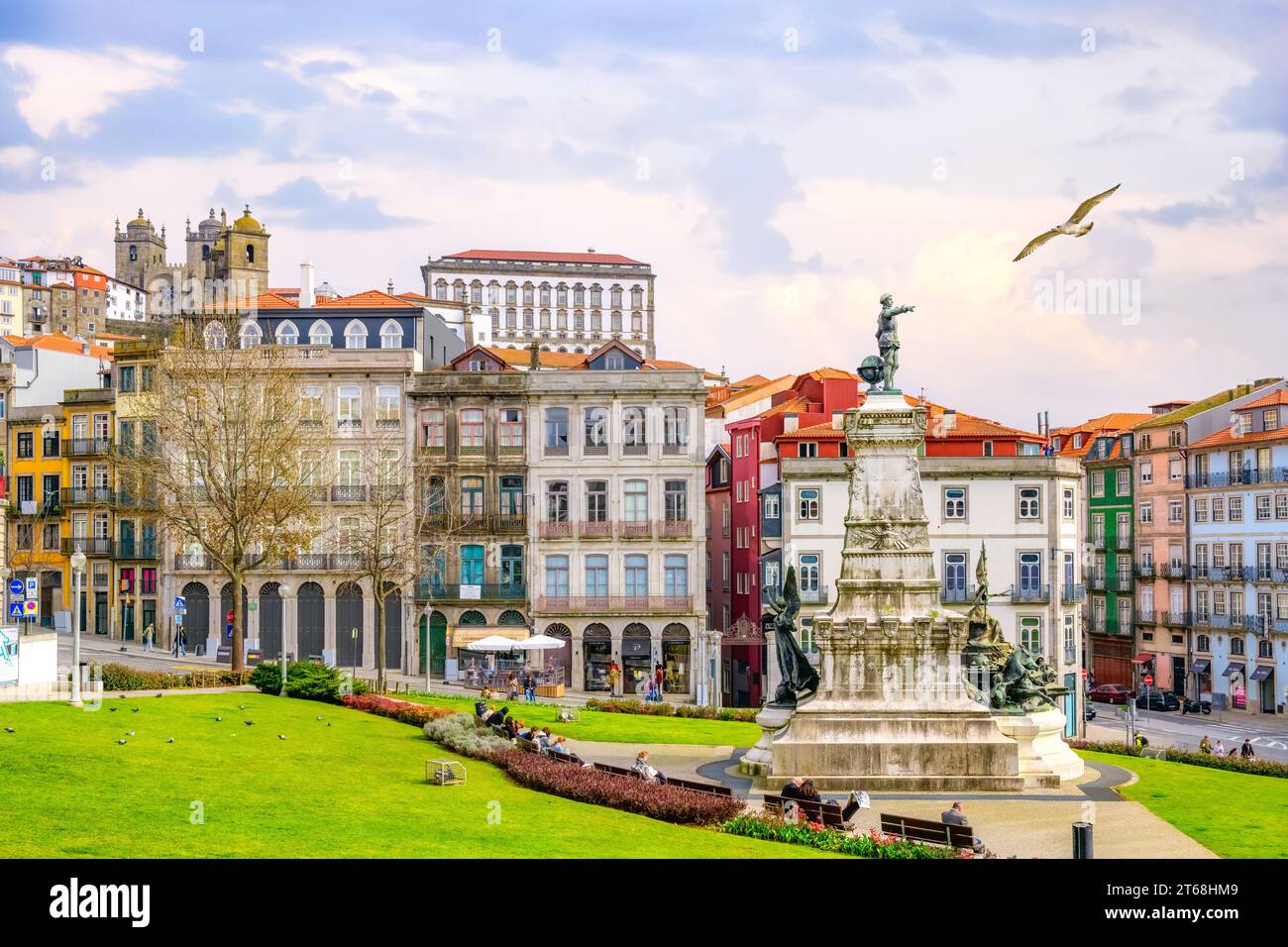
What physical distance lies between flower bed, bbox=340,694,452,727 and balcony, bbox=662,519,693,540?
2157 cm

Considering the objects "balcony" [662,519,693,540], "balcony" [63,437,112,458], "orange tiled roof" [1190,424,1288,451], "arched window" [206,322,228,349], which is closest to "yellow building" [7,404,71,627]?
"balcony" [63,437,112,458]

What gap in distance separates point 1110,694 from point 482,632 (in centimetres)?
3181

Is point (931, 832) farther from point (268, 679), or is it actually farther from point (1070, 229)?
point (268, 679)

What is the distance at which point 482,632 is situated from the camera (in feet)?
214

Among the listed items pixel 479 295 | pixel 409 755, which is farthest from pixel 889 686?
pixel 479 295

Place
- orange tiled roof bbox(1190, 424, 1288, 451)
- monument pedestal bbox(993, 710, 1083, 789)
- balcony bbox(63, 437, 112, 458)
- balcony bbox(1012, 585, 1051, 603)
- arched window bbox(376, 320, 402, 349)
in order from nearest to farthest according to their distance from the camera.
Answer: monument pedestal bbox(993, 710, 1083, 789)
balcony bbox(1012, 585, 1051, 603)
arched window bbox(376, 320, 402, 349)
balcony bbox(63, 437, 112, 458)
orange tiled roof bbox(1190, 424, 1288, 451)

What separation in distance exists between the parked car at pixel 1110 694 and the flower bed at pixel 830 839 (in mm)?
51345

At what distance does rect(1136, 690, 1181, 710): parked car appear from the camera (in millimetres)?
74312

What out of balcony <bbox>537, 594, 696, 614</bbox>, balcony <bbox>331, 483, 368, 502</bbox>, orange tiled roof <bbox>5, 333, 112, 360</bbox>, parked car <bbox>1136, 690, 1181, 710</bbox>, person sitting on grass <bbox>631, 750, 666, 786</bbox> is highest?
orange tiled roof <bbox>5, 333, 112, 360</bbox>

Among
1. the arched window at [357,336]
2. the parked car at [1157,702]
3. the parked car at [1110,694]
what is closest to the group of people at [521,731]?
the arched window at [357,336]

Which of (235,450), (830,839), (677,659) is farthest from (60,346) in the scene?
(830,839)

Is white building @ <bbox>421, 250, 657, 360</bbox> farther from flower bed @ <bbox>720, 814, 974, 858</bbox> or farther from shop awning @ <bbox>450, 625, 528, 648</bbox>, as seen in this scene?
flower bed @ <bbox>720, 814, 974, 858</bbox>

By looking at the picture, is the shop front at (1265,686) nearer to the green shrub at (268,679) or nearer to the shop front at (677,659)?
the shop front at (677,659)

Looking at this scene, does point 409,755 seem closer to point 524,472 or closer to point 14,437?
point 524,472
